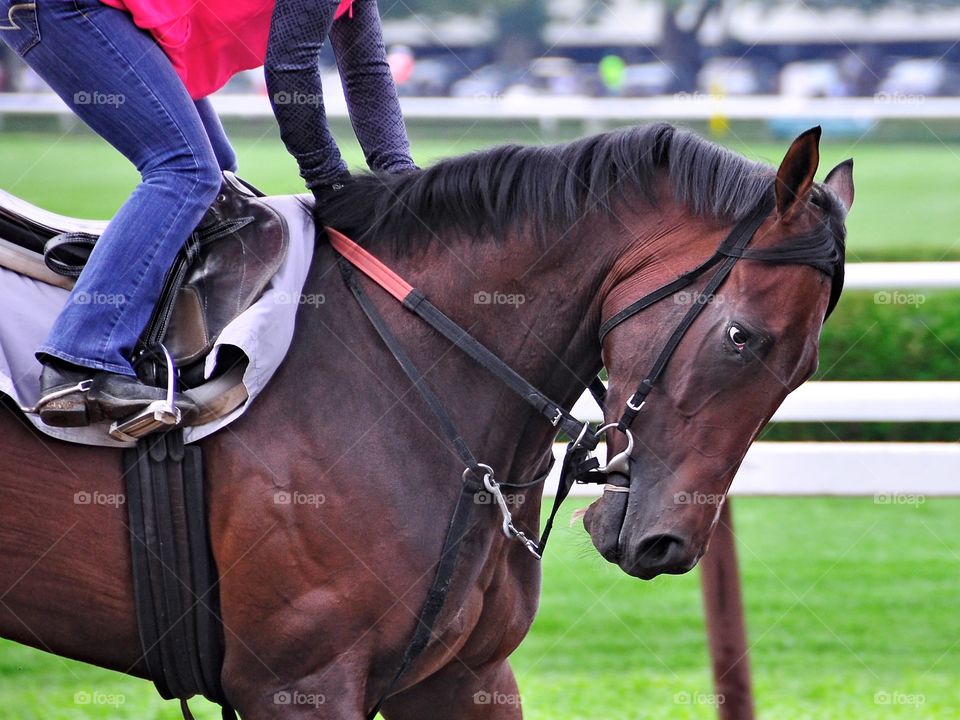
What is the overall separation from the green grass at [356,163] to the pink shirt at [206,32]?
843 centimetres

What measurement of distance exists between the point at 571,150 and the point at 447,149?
13.3 meters

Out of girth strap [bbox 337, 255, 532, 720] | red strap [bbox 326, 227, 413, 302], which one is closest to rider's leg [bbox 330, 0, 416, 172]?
red strap [bbox 326, 227, 413, 302]

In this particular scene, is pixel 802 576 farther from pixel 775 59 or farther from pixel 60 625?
pixel 775 59

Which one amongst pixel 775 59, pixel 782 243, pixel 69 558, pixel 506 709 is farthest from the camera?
pixel 775 59

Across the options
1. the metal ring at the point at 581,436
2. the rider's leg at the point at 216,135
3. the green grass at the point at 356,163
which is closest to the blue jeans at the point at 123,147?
the rider's leg at the point at 216,135

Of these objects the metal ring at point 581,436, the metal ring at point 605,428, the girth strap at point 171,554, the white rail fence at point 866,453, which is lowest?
the white rail fence at point 866,453

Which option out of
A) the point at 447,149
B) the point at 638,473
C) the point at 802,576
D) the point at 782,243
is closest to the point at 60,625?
the point at 638,473

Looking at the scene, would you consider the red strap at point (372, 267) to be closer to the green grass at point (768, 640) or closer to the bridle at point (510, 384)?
the bridle at point (510, 384)

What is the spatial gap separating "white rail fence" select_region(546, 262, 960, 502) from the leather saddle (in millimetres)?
1544

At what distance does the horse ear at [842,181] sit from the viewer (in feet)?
7.80

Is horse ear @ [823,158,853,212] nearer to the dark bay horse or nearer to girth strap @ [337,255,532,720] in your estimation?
the dark bay horse

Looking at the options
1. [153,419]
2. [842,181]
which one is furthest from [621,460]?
[153,419]

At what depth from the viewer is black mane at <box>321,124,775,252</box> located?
2.24 meters

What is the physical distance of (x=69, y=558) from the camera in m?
2.30
